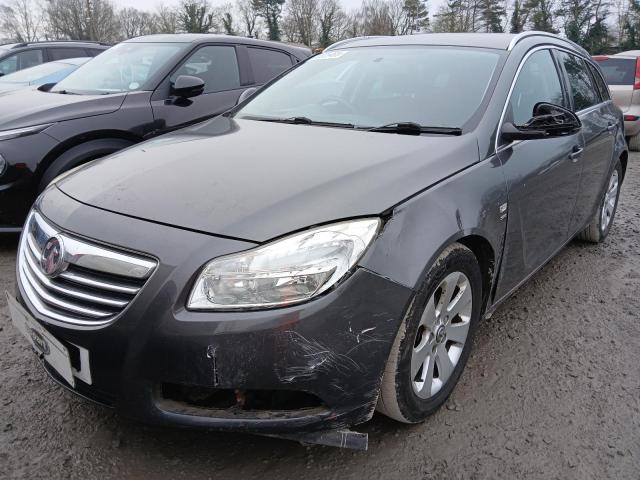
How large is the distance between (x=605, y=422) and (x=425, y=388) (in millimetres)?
790

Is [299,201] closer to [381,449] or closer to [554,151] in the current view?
[381,449]

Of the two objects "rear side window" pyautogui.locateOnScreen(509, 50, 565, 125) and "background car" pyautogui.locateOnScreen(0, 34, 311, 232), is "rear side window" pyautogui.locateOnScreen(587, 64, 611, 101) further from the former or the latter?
"background car" pyautogui.locateOnScreen(0, 34, 311, 232)

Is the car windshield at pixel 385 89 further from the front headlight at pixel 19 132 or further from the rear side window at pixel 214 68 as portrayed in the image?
the rear side window at pixel 214 68

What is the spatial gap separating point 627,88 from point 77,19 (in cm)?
6210

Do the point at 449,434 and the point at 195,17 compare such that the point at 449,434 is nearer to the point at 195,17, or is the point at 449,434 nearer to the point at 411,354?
the point at 411,354

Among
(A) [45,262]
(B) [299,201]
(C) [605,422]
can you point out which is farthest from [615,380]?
(A) [45,262]

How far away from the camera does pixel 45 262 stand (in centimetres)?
196

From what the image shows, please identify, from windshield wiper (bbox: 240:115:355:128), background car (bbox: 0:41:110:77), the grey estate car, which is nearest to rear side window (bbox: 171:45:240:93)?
windshield wiper (bbox: 240:115:355:128)

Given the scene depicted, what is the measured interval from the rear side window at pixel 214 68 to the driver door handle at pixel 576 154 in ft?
10.8

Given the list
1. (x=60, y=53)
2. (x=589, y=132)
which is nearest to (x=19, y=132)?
(x=589, y=132)

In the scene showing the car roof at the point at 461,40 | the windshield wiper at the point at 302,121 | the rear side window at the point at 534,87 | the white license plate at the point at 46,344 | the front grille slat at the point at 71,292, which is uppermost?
the car roof at the point at 461,40

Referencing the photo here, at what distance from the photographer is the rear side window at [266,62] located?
5730 mm

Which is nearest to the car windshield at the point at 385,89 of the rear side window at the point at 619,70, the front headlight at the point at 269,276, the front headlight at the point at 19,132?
the front headlight at the point at 269,276

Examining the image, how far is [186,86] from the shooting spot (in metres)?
4.51
